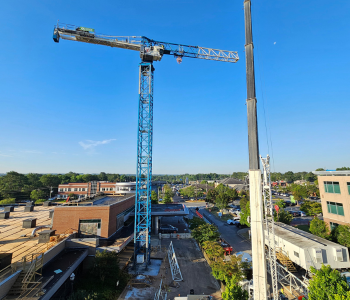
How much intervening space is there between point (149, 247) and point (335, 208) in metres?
28.8

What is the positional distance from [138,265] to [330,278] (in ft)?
73.6

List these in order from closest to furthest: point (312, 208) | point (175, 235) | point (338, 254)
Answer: point (338, 254) < point (175, 235) < point (312, 208)

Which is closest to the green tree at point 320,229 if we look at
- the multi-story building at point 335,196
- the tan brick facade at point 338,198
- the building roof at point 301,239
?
the tan brick facade at point 338,198

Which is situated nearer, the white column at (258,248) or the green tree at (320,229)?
the white column at (258,248)

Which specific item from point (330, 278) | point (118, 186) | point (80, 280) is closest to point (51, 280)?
point (80, 280)

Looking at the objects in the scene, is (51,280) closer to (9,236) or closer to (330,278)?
(9,236)

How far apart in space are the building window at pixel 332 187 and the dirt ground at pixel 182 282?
22.5 meters

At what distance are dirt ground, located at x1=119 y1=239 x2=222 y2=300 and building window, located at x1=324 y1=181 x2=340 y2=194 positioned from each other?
73.9ft

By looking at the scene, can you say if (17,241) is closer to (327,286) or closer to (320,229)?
(327,286)

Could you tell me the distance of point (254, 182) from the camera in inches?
516

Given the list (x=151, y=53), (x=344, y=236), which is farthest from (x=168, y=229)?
(x=151, y=53)

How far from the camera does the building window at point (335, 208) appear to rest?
28.2m

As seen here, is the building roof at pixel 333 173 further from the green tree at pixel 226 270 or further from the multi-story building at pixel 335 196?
the green tree at pixel 226 270

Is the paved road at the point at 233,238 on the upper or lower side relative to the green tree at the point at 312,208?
lower
